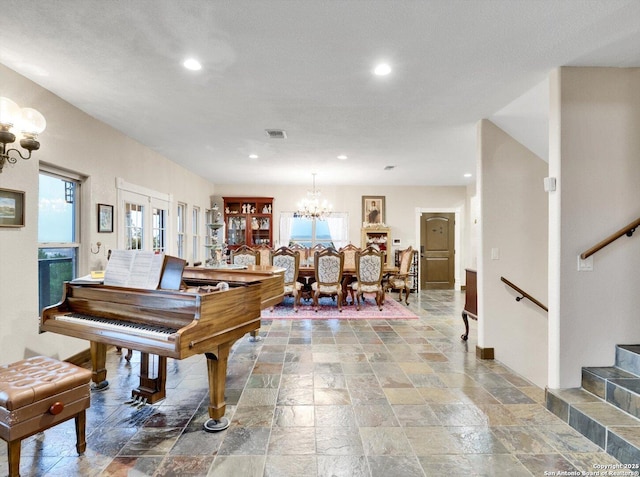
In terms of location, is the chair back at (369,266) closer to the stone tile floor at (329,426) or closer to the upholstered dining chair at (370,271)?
the upholstered dining chair at (370,271)

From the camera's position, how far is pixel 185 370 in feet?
9.89

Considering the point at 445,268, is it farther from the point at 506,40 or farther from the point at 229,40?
the point at 229,40

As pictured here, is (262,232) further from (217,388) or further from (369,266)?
(217,388)

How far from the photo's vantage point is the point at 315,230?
8086 mm

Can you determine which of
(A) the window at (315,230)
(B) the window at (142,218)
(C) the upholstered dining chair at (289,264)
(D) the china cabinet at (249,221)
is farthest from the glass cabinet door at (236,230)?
(C) the upholstered dining chair at (289,264)

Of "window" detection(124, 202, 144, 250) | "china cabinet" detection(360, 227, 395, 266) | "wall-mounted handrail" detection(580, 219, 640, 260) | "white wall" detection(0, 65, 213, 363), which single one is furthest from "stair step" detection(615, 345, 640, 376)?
"china cabinet" detection(360, 227, 395, 266)

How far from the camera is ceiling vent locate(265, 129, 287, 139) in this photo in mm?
3855

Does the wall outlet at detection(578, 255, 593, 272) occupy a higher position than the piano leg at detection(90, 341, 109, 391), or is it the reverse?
the wall outlet at detection(578, 255, 593, 272)

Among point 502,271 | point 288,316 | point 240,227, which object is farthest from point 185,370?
point 240,227

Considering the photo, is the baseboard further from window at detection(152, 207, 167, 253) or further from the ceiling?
window at detection(152, 207, 167, 253)

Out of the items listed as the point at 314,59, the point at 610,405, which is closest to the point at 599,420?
the point at 610,405

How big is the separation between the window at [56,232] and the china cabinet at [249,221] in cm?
448

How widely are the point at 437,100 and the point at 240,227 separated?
233 inches

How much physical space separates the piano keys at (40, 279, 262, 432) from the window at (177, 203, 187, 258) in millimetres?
3886
